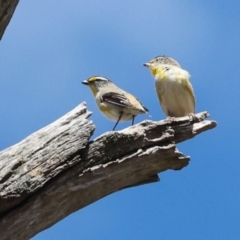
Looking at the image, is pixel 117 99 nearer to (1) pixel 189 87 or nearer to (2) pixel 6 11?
(1) pixel 189 87

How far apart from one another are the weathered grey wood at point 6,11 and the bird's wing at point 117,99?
435 centimetres

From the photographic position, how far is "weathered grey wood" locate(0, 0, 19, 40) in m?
5.65

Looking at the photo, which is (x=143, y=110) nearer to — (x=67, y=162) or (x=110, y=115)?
(x=110, y=115)

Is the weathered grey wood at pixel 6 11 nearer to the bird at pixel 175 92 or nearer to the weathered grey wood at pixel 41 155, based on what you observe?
the weathered grey wood at pixel 41 155

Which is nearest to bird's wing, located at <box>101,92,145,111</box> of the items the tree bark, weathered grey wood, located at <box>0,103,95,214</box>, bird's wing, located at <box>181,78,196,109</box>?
bird's wing, located at <box>181,78,196,109</box>

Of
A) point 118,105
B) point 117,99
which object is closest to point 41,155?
point 118,105

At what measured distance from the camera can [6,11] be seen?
224 inches

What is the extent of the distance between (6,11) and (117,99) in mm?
4684

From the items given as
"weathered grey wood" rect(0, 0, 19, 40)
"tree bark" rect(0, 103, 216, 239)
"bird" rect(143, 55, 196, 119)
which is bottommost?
"tree bark" rect(0, 103, 216, 239)

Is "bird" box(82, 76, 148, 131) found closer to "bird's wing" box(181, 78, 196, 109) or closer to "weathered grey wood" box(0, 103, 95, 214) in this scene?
"bird's wing" box(181, 78, 196, 109)

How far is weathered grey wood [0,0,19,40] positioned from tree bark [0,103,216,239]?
132 cm

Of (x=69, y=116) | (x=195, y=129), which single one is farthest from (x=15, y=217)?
(x=195, y=129)

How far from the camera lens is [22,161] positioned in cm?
634

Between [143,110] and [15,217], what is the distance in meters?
4.16
